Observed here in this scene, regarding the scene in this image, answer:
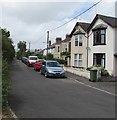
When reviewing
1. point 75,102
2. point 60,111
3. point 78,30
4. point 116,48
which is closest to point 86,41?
point 78,30

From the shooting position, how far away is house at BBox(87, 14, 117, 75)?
110 ft

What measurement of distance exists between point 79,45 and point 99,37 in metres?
7.31

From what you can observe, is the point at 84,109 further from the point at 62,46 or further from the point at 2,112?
the point at 62,46

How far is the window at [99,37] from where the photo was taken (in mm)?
35300

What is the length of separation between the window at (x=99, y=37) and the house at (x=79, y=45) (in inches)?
153

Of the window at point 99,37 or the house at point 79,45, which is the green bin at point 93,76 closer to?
the window at point 99,37

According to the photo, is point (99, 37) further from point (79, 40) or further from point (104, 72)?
point (79, 40)

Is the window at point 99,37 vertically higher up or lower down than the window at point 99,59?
higher up

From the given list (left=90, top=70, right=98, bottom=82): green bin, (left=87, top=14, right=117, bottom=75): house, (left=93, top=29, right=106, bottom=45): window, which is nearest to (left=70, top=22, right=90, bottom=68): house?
(left=87, top=14, right=117, bottom=75): house

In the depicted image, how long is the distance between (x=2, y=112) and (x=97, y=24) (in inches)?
1118

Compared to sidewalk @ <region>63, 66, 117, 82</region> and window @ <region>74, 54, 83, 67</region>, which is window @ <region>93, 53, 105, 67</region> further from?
window @ <region>74, 54, 83, 67</region>

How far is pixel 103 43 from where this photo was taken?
116 feet

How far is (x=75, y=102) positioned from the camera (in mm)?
13547

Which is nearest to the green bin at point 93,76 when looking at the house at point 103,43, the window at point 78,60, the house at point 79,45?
the house at point 103,43
